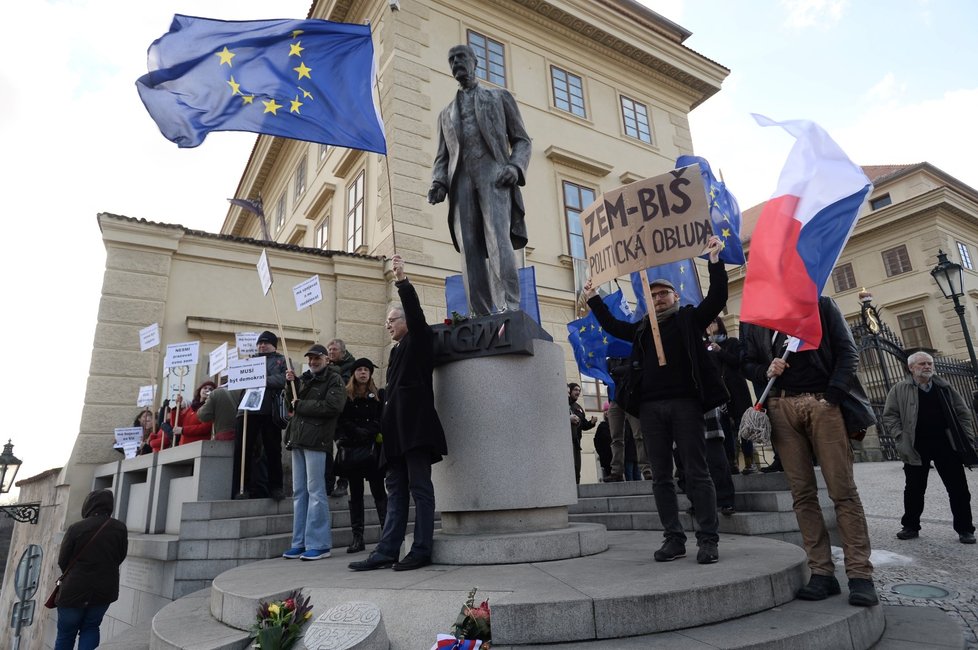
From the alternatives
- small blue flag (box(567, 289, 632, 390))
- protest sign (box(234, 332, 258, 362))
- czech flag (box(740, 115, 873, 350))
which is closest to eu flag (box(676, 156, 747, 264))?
small blue flag (box(567, 289, 632, 390))

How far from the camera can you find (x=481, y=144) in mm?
5781

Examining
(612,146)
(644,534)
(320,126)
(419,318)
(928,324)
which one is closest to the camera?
(419,318)

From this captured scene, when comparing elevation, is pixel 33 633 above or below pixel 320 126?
below

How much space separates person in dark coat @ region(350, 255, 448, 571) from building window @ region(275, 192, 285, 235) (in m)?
19.2

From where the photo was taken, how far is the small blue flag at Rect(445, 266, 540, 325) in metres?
10.2

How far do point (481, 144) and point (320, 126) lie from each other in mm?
1798

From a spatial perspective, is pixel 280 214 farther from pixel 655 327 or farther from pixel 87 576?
pixel 655 327

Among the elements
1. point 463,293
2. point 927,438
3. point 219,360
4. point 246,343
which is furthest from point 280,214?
point 927,438

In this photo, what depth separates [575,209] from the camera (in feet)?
56.3

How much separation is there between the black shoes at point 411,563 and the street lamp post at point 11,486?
439 inches

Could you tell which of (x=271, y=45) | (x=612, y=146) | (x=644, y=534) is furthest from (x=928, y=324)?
(x=271, y=45)

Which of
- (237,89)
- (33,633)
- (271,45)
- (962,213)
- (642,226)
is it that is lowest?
(33,633)

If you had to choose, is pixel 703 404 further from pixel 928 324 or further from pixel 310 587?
pixel 928 324

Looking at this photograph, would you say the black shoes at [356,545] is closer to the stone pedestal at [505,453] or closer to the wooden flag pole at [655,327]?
the stone pedestal at [505,453]
